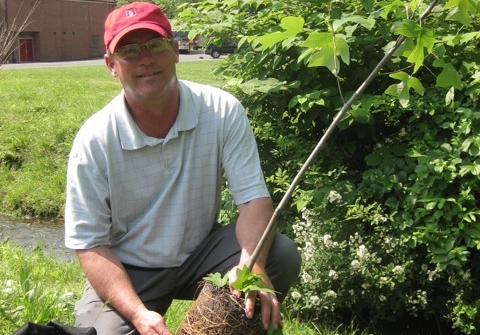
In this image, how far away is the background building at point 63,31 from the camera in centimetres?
4153

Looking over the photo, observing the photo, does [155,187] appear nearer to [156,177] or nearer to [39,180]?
[156,177]

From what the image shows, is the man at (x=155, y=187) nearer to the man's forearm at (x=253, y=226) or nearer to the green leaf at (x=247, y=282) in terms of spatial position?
the man's forearm at (x=253, y=226)

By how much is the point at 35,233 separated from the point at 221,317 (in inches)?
237

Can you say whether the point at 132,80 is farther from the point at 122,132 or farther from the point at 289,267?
the point at 289,267

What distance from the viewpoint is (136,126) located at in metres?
3.03

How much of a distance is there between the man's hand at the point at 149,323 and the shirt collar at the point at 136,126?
0.69 metres

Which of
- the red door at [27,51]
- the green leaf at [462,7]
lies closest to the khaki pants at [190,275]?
the green leaf at [462,7]

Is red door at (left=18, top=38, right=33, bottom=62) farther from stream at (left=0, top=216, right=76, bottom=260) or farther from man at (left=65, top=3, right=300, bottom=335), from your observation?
man at (left=65, top=3, right=300, bottom=335)

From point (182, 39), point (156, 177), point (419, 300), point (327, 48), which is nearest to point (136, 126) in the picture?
point (156, 177)

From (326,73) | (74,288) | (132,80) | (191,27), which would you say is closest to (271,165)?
(326,73)

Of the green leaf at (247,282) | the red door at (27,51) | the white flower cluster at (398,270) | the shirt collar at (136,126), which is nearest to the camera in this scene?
the green leaf at (247,282)

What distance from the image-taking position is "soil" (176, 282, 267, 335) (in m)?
2.52

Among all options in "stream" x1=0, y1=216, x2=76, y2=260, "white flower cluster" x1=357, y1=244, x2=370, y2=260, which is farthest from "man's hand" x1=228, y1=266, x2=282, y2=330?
"stream" x1=0, y1=216, x2=76, y2=260

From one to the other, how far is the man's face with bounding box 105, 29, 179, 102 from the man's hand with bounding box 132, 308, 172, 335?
32.9 inches
